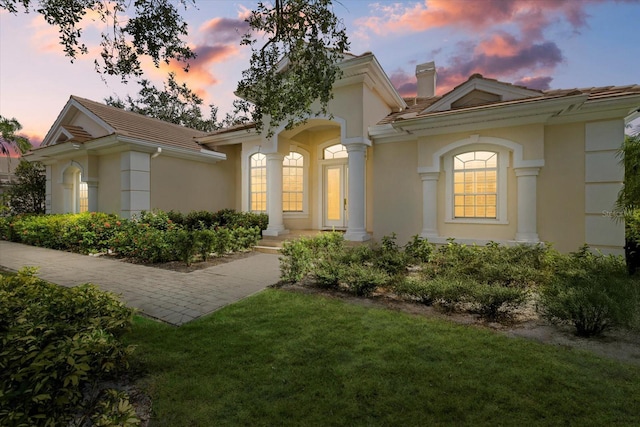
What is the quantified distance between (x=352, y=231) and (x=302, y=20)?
605 cm

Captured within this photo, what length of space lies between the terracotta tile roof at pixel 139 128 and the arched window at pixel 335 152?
535 centimetres

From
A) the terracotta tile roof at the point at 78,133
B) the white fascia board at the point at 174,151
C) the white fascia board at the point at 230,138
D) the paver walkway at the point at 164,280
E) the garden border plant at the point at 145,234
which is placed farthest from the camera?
the white fascia board at the point at 230,138

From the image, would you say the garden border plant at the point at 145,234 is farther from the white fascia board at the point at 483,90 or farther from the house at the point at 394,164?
the white fascia board at the point at 483,90

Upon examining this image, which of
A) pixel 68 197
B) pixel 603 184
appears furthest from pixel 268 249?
pixel 68 197

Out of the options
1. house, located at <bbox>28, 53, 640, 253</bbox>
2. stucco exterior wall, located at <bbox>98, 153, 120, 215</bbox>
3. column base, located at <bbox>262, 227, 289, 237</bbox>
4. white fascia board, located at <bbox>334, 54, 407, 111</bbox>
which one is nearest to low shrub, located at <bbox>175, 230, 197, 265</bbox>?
column base, located at <bbox>262, 227, 289, 237</bbox>

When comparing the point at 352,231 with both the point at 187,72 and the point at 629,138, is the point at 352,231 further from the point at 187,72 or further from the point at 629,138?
the point at 629,138

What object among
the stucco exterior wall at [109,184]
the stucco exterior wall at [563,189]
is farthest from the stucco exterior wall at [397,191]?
the stucco exterior wall at [109,184]

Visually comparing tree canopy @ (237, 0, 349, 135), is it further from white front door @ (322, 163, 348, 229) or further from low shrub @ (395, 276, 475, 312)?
white front door @ (322, 163, 348, 229)

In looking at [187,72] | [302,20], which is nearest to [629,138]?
[302,20]

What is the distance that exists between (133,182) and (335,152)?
24.1 ft

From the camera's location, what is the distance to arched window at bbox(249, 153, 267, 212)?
1307cm

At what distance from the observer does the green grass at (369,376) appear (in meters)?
2.51

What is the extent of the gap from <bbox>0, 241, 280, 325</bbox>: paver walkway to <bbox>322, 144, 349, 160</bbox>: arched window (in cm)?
494

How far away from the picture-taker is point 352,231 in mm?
9711
